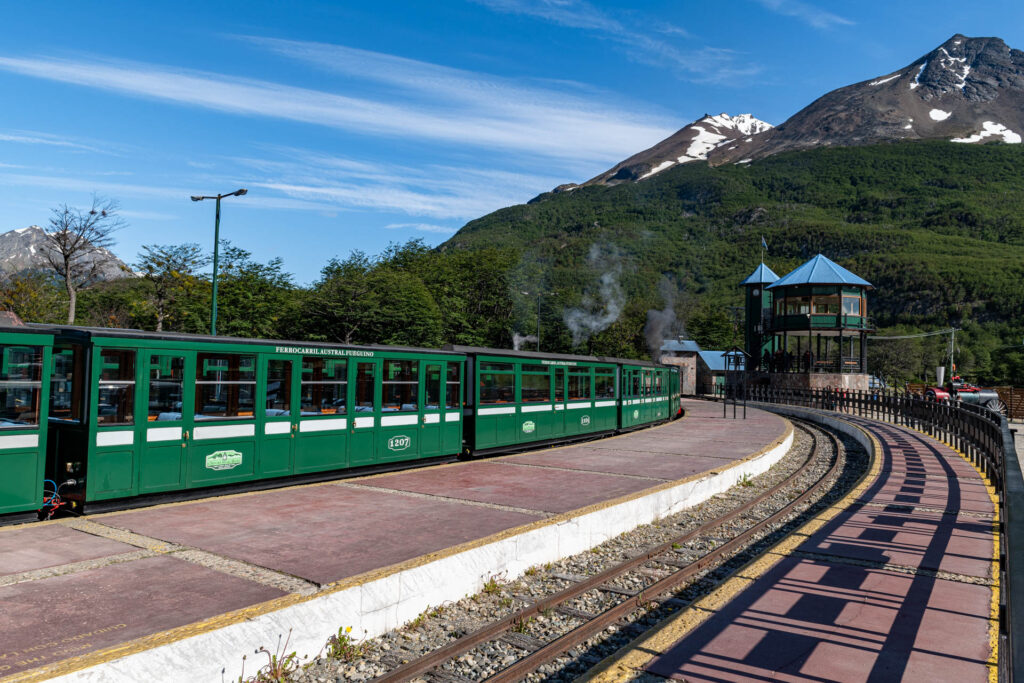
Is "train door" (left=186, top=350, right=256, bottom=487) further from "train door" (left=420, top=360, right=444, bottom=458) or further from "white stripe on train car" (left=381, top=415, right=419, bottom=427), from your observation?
"train door" (left=420, top=360, right=444, bottom=458)

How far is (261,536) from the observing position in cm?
838

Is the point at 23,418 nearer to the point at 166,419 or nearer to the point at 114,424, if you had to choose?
the point at 114,424

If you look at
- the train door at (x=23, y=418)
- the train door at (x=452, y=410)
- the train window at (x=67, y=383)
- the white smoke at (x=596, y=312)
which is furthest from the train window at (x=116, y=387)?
the white smoke at (x=596, y=312)

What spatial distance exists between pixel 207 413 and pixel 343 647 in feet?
18.7

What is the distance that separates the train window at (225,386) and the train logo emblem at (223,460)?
535 mm

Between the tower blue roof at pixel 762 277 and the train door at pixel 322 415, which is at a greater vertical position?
the tower blue roof at pixel 762 277

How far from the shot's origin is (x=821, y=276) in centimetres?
5131

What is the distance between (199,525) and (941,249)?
5441 inches

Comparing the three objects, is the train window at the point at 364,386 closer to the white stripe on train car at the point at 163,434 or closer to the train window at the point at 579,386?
the white stripe on train car at the point at 163,434

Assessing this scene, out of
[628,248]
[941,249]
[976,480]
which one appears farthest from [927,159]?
[976,480]

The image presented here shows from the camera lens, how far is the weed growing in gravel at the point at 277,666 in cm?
529

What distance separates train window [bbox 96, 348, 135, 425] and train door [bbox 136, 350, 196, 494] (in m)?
0.17

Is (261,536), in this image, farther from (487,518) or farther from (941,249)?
(941,249)

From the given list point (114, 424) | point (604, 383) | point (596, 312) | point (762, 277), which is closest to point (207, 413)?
point (114, 424)
